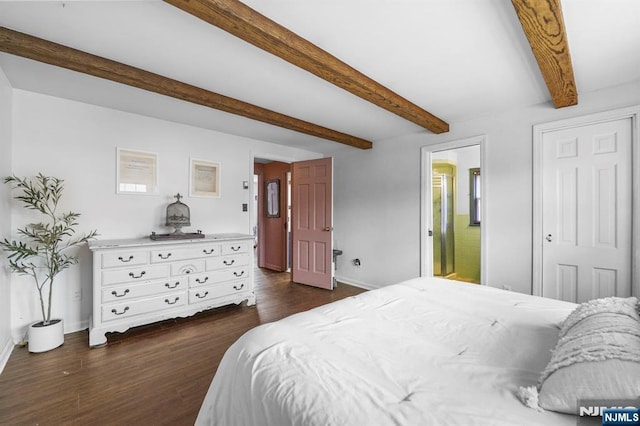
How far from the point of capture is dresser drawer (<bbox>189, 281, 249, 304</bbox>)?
3043 millimetres

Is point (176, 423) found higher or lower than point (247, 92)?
lower

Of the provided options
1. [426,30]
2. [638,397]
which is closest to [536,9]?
[426,30]

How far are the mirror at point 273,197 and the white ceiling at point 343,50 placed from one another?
8.98ft

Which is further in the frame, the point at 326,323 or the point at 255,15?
the point at 255,15

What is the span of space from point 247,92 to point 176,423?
2.53m

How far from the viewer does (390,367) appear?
3.20 ft

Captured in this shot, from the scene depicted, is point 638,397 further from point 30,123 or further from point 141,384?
point 30,123

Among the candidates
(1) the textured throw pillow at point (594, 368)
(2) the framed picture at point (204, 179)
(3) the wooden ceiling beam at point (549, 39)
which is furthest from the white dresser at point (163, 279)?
(3) the wooden ceiling beam at point (549, 39)

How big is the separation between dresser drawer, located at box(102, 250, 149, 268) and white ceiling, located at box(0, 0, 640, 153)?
1.50 m

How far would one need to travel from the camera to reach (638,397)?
2.22 feet

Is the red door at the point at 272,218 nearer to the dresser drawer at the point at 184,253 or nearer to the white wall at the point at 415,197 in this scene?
the white wall at the point at 415,197

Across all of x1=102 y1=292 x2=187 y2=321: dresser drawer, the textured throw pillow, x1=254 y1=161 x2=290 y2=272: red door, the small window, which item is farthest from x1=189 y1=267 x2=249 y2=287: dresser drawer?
the small window

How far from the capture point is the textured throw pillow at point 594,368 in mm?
708

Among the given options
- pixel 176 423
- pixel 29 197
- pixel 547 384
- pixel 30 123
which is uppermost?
pixel 30 123
